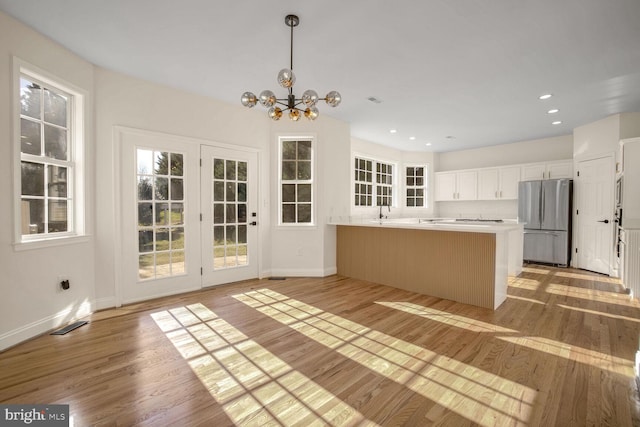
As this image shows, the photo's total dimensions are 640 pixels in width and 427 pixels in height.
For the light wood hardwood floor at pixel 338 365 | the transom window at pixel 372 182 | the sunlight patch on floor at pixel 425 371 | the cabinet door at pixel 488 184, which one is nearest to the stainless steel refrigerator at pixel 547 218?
the cabinet door at pixel 488 184

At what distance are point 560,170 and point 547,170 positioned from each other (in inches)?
8.5

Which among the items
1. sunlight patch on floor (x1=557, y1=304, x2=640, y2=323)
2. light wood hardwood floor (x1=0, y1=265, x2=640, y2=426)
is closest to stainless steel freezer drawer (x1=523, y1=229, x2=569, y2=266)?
light wood hardwood floor (x1=0, y1=265, x2=640, y2=426)

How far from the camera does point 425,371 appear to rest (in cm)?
214

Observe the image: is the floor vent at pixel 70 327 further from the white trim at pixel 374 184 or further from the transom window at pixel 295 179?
the white trim at pixel 374 184

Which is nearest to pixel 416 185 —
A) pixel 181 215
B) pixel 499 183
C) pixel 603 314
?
pixel 499 183

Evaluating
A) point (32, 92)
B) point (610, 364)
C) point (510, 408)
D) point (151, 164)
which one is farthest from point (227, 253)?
point (610, 364)

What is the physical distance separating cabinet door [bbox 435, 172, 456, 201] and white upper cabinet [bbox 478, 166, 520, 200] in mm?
639

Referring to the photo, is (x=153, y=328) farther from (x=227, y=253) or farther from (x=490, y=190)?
(x=490, y=190)

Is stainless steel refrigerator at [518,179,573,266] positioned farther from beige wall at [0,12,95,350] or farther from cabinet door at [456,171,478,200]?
beige wall at [0,12,95,350]

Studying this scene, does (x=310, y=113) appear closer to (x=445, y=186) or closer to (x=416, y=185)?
(x=416, y=185)

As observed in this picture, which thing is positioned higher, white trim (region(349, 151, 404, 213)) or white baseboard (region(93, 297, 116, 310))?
white trim (region(349, 151, 404, 213))

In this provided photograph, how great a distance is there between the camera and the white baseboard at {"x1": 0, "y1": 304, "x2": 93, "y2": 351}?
2486 mm

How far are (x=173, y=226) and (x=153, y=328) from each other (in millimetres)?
1460

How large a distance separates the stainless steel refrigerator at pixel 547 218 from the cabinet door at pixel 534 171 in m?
0.36
